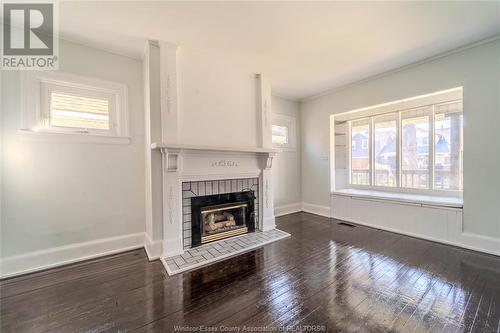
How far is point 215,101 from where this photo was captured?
303 cm

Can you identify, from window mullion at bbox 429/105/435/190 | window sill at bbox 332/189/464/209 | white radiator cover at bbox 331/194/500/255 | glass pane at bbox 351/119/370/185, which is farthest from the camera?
glass pane at bbox 351/119/370/185

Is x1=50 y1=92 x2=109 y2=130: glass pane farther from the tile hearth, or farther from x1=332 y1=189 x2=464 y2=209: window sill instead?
x1=332 y1=189 x2=464 y2=209: window sill

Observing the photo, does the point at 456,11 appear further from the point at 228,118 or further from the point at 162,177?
the point at 162,177

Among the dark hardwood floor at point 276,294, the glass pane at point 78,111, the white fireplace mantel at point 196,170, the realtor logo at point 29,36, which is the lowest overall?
the dark hardwood floor at point 276,294

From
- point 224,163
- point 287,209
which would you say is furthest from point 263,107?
point 287,209

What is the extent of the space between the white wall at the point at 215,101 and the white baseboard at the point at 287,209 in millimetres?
1850

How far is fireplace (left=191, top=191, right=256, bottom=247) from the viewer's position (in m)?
2.89

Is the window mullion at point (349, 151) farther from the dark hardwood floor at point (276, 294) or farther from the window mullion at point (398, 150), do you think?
the dark hardwood floor at point (276, 294)

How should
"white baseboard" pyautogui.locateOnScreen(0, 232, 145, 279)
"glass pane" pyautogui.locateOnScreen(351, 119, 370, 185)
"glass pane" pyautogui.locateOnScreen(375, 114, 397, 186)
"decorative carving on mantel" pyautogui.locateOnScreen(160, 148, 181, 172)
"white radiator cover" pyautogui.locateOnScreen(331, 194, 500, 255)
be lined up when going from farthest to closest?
"glass pane" pyautogui.locateOnScreen(351, 119, 370, 185) → "glass pane" pyautogui.locateOnScreen(375, 114, 397, 186) → "white radiator cover" pyautogui.locateOnScreen(331, 194, 500, 255) → "decorative carving on mantel" pyautogui.locateOnScreen(160, 148, 181, 172) → "white baseboard" pyautogui.locateOnScreen(0, 232, 145, 279)

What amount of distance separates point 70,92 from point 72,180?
110 cm

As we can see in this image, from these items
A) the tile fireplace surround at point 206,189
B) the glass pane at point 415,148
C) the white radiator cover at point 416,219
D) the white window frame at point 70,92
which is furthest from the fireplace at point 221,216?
the glass pane at point 415,148

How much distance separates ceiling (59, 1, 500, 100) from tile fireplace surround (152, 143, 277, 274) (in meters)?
1.36

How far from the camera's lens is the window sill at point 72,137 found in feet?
7.51

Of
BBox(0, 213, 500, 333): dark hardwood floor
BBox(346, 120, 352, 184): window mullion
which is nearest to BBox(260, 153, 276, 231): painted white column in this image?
BBox(0, 213, 500, 333): dark hardwood floor
